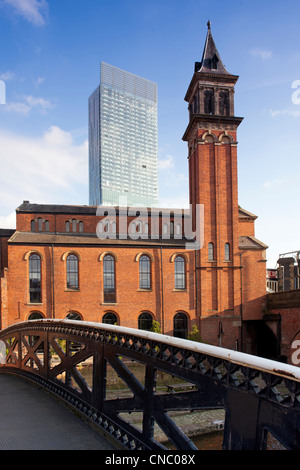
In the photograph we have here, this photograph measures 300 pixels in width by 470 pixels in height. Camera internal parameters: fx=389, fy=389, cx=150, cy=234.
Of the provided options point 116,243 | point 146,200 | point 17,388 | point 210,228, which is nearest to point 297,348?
point 210,228

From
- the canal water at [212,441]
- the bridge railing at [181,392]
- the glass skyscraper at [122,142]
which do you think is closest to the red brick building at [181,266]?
the canal water at [212,441]

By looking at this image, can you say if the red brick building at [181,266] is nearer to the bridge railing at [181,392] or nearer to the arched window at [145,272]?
the arched window at [145,272]

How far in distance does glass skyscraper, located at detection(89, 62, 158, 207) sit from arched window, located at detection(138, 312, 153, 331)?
111 meters

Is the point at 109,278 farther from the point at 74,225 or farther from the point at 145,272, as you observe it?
the point at 74,225

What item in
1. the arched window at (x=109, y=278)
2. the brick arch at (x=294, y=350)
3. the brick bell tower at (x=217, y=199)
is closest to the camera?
the brick arch at (x=294, y=350)

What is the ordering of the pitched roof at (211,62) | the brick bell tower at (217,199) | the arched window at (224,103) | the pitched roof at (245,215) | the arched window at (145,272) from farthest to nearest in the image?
the pitched roof at (245,215), the pitched roof at (211,62), the arched window at (224,103), the arched window at (145,272), the brick bell tower at (217,199)

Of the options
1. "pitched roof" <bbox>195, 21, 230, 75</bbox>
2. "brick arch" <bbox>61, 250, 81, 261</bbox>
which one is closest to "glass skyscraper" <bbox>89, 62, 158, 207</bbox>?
"pitched roof" <bbox>195, 21, 230, 75</bbox>

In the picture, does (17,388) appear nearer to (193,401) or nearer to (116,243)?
(193,401)

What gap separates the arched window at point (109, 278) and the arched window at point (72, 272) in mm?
2039

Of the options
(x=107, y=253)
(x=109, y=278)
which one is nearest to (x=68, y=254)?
(x=107, y=253)

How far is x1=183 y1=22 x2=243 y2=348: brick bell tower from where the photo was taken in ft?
94.6

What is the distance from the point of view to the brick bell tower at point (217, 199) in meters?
28.8
